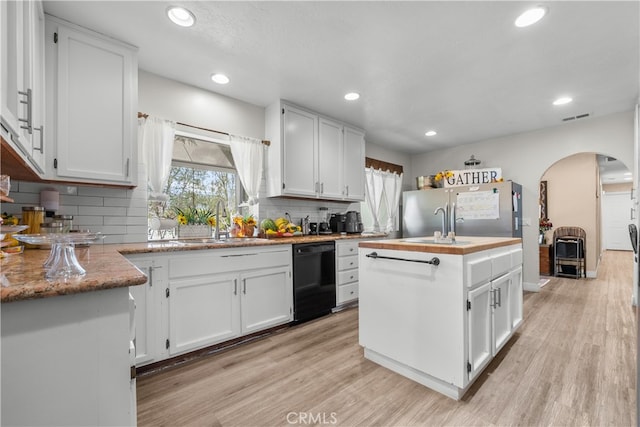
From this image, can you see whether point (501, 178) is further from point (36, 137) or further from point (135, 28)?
point (36, 137)

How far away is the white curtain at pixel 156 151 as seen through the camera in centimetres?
249

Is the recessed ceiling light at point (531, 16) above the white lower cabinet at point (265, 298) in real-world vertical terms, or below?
above

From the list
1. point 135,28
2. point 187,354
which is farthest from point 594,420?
point 135,28

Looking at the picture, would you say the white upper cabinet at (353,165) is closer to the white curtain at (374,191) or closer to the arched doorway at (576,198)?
the white curtain at (374,191)

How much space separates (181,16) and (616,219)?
1375cm

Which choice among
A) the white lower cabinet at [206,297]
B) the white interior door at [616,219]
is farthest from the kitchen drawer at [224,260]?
the white interior door at [616,219]

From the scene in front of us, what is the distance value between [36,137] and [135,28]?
1.02 metres

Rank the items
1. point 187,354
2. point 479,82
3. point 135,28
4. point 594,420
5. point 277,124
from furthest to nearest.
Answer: point 277,124, point 479,82, point 187,354, point 135,28, point 594,420

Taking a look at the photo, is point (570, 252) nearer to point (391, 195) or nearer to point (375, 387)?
point (391, 195)

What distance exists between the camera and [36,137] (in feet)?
5.12

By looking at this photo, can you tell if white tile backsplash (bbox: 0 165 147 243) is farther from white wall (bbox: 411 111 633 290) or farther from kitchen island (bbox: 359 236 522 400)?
white wall (bbox: 411 111 633 290)

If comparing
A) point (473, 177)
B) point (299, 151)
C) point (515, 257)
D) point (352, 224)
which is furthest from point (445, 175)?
point (299, 151)

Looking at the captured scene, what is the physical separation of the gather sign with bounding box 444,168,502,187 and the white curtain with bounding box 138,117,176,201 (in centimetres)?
404

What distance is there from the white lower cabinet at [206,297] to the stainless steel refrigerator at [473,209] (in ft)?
7.44
